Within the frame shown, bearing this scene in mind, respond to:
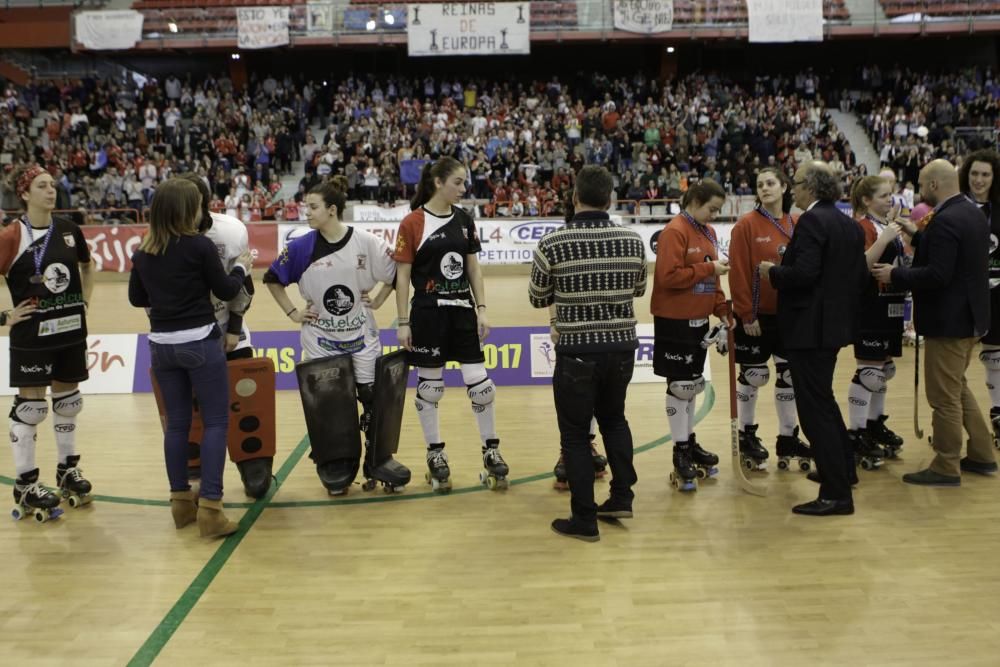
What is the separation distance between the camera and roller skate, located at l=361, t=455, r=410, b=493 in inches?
214

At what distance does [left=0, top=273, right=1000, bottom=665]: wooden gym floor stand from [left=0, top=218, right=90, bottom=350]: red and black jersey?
1115 mm

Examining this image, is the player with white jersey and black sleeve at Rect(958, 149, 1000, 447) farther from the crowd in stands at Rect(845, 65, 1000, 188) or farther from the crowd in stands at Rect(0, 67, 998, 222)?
the crowd in stands at Rect(845, 65, 1000, 188)

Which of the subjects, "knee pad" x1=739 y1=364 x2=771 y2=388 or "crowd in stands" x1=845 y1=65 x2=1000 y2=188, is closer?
"knee pad" x1=739 y1=364 x2=771 y2=388

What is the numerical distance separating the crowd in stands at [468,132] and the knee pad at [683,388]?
1418 cm

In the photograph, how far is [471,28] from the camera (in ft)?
77.4

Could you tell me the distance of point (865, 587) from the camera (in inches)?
158

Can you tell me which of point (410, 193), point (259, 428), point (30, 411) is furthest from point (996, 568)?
point (410, 193)

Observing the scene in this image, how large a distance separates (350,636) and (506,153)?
1954 cm

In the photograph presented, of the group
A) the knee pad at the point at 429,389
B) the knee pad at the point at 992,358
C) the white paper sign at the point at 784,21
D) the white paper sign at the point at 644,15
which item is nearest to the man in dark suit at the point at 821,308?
the knee pad at the point at 992,358

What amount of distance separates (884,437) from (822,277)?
1832 mm

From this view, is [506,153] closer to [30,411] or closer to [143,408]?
[143,408]

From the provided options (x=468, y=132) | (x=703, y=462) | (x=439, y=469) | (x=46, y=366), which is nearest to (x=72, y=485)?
(x=46, y=366)

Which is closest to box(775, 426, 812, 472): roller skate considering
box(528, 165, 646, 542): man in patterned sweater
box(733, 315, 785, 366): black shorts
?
box(733, 315, 785, 366): black shorts

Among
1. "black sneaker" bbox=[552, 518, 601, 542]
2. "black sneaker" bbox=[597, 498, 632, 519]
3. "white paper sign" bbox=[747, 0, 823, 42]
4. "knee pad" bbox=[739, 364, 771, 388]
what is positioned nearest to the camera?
"black sneaker" bbox=[552, 518, 601, 542]
